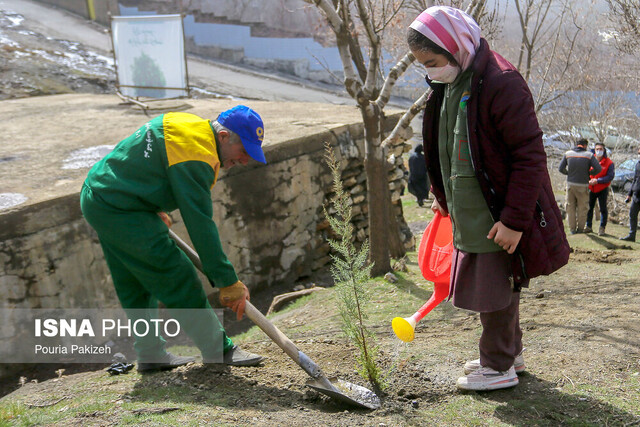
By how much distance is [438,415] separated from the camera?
264cm

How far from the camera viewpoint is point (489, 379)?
9.01ft

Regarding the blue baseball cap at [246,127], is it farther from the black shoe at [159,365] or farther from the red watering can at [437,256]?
the black shoe at [159,365]

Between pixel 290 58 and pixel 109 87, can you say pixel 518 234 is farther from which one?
pixel 290 58

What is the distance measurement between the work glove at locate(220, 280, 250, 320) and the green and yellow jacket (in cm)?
4

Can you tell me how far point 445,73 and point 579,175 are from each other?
7.46 m

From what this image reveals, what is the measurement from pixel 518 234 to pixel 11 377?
11.4 feet

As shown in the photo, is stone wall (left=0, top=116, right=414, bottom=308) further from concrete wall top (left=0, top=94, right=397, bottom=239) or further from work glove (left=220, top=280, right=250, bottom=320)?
work glove (left=220, top=280, right=250, bottom=320)

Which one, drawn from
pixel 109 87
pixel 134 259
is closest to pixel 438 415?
pixel 134 259

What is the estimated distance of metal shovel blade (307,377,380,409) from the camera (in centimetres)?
278

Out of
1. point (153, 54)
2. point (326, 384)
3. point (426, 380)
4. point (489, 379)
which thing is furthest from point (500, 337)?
point (153, 54)

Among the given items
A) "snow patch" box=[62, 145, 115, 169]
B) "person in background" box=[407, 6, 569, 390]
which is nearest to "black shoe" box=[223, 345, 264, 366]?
"person in background" box=[407, 6, 569, 390]

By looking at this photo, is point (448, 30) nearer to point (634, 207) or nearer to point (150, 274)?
point (150, 274)

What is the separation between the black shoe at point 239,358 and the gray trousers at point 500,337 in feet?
4.35

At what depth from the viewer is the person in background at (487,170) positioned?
7.66ft
